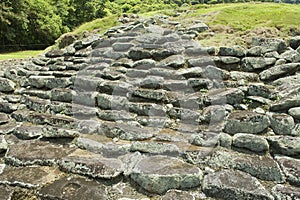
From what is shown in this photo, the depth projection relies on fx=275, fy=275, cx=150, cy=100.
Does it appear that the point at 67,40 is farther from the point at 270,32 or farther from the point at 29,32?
the point at 29,32

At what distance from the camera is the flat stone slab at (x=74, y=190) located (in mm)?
2354

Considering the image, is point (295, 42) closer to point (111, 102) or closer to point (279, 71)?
point (279, 71)

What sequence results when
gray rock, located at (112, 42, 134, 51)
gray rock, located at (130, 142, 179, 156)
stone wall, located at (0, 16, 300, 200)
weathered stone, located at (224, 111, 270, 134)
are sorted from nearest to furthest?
stone wall, located at (0, 16, 300, 200)
gray rock, located at (130, 142, 179, 156)
weathered stone, located at (224, 111, 270, 134)
gray rock, located at (112, 42, 134, 51)

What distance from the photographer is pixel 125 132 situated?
3283 mm

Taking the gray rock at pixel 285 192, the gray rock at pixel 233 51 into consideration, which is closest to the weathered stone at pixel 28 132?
the gray rock at pixel 285 192

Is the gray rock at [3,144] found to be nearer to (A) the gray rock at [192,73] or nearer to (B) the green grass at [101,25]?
(A) the gray rock at [192,73]

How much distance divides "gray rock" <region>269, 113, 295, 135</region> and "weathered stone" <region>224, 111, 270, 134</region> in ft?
0.23

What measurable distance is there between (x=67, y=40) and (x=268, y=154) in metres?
6.50

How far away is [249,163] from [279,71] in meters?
1.78

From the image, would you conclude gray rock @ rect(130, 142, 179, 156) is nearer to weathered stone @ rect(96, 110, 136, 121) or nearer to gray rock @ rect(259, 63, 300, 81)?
weathered stone @ rect(96, 110, 136, 121)

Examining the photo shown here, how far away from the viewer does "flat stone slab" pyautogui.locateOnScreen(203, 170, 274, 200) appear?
2.25 metres

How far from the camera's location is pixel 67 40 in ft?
25.5

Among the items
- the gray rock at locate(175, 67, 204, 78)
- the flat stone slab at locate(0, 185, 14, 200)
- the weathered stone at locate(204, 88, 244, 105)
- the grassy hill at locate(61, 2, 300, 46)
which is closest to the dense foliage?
the grassy hill at locate(61, 2, 300, 46)

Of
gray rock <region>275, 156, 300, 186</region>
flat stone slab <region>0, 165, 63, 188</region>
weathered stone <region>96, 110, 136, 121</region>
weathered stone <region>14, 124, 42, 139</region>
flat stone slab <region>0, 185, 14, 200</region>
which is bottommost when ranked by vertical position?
flat stone slab <region>0, 185, 14, 200</region>
